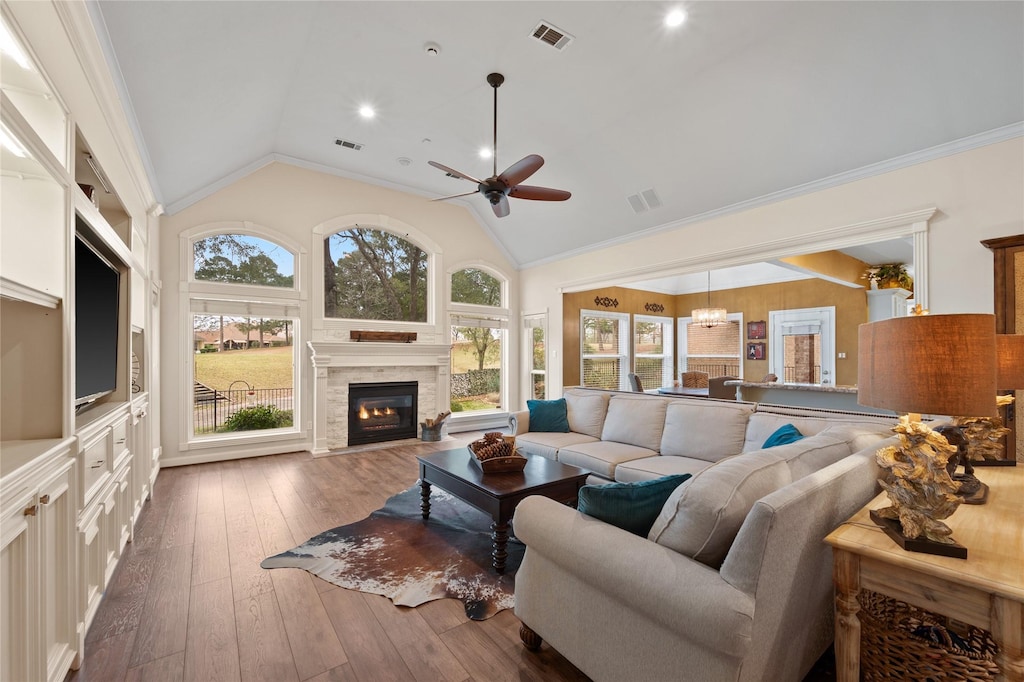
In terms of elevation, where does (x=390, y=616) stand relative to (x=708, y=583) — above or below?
below

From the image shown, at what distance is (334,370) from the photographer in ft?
19.8

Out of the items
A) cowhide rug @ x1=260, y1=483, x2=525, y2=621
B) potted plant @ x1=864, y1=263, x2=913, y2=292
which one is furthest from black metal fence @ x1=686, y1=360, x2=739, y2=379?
cowhide rug @ x1=260, y1=483, x2=525, y2=621

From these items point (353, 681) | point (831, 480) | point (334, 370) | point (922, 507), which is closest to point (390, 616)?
point (353, 681)

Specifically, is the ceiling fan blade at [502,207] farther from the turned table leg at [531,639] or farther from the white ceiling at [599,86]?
the turned table leg at [531,639]

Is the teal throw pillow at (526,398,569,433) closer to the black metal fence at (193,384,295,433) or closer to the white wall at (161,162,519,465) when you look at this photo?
the white wall at (161,162,519,465)

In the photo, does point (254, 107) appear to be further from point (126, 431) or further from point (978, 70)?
point (978, 70)

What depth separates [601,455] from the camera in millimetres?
3711

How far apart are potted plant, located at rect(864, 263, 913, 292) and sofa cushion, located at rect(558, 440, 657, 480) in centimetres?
568

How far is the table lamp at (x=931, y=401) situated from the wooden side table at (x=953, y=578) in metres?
0.08

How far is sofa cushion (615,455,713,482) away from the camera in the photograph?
326 centimetres

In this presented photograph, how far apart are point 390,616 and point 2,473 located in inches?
64.2

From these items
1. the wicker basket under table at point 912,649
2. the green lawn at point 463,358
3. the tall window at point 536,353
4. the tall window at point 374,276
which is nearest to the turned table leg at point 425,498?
the wicker basket under table at point 912,649

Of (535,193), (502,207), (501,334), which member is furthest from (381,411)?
(535,193)

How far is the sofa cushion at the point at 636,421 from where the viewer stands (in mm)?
4000
